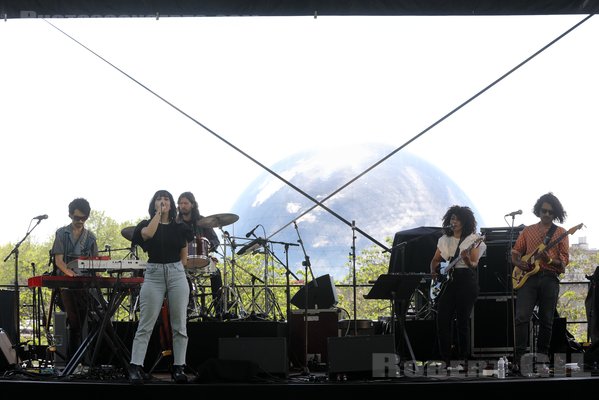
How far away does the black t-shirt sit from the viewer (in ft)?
22.9

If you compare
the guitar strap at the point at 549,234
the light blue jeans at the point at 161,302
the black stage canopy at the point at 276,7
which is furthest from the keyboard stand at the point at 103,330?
the guitar strap at the point at 549,234

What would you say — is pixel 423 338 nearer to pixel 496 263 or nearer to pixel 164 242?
pixel 496 263

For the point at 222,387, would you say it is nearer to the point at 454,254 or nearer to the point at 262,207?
the point at 454,254

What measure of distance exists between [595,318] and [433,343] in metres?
1.81

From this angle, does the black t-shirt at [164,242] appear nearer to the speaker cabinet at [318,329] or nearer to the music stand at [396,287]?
the music stand at [396,287]

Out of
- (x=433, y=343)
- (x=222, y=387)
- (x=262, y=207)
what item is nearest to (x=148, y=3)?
(x=222, y=387)

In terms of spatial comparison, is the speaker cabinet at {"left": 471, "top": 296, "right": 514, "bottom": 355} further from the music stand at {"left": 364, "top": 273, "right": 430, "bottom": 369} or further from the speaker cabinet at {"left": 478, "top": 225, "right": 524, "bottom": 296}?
the music stand at {"left": 364, "top": 273, "right": 430, "bottom": 369}

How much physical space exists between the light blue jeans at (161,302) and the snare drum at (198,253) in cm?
203

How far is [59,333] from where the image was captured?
950 centimetres

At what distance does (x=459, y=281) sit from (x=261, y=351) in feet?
8.17

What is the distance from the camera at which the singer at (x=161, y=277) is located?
6910mm

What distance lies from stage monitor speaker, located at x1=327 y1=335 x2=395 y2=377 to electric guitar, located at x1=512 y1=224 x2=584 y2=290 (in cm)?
216

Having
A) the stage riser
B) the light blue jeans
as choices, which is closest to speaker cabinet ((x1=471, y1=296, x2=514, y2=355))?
the stage riser

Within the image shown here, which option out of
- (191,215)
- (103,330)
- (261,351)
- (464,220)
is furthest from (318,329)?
(103,330)
